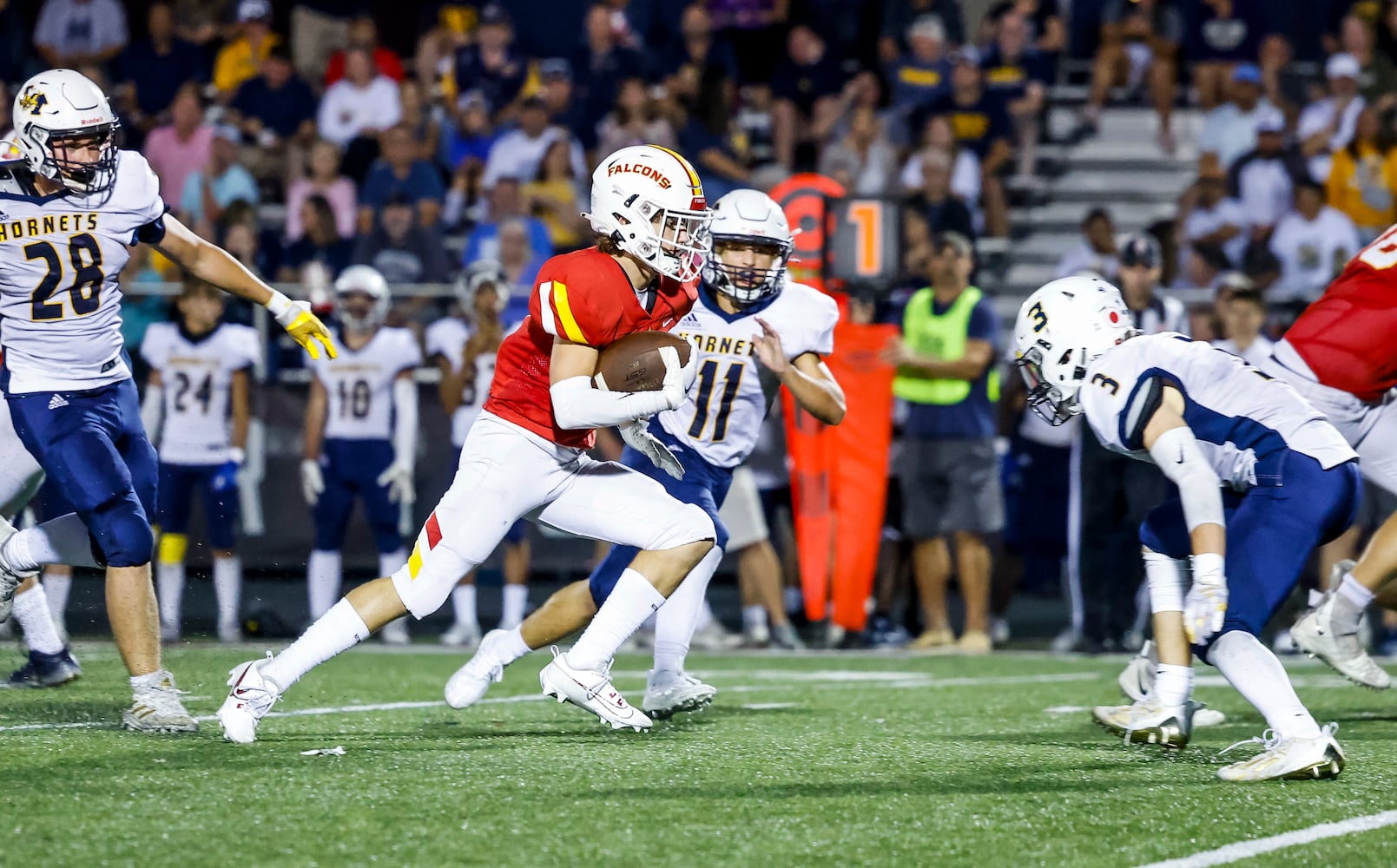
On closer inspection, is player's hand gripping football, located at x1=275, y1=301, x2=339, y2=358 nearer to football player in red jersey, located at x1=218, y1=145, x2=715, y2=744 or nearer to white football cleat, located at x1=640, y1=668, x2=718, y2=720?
football player in red jersey, located at x1=218, y1=145, x2=715, y2=744

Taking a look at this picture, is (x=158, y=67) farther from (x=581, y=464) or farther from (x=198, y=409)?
(x=581, y=464)

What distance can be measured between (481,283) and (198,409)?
62.9 inches

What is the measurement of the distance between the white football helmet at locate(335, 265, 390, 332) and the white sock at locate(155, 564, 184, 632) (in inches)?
60.5

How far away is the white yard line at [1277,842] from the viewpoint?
3.59 metres

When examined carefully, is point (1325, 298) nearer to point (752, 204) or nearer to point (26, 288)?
point (752, 204)

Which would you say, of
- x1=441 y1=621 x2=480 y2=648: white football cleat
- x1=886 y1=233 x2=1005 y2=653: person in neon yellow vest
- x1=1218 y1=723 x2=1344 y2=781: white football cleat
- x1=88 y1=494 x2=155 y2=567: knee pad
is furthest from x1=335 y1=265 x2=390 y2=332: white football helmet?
x1=1218 y1=723 x2=1344 y2=781: white football cleat

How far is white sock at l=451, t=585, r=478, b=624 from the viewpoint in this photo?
9.34m

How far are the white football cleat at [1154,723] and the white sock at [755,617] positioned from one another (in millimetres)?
3869

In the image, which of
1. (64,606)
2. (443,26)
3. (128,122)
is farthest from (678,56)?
(64,606)

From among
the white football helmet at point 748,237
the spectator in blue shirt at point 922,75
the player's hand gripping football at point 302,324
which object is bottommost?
the player's hand gripping football at point 302,324

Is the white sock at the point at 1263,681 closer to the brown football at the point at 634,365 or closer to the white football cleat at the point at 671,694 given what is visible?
the brown football at the point at 634,365

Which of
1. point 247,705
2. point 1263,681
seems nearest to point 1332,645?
point 1263,681

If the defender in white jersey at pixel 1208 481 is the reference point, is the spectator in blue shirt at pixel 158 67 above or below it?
above

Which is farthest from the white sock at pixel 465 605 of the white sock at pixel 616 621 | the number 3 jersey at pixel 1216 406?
the number 3 jersey at pixel 1216 406
